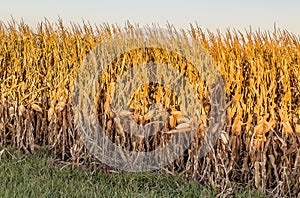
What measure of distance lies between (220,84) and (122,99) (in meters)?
1.03

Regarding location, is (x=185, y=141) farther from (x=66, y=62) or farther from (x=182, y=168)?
(x=66, y=62)

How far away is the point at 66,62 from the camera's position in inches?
205

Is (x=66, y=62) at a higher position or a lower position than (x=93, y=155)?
higher

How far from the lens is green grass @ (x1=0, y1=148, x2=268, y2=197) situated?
13.7 ft

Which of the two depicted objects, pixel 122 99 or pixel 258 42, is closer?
pixel 258 42

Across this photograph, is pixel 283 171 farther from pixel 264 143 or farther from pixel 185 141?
pixel 185 141

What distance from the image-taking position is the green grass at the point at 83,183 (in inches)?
164

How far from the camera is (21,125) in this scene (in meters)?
5.64

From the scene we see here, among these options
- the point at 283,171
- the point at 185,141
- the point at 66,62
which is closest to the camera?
the point at 283,171

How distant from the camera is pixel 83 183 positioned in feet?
14.6

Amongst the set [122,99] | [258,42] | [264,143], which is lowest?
[264,143]

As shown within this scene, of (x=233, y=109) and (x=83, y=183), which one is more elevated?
(x=233, y=109)

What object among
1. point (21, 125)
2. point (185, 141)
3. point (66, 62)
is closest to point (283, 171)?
point (185, 141)

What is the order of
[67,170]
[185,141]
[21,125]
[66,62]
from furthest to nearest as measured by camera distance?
[21,125], [66,62], [67,170], [185,141]
